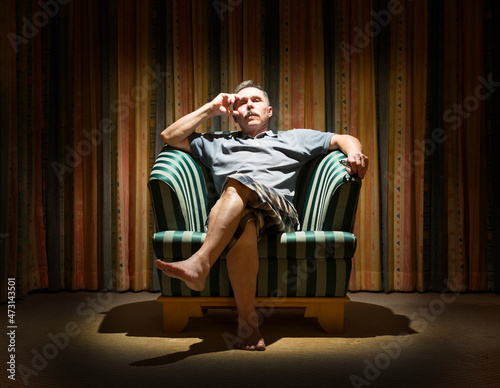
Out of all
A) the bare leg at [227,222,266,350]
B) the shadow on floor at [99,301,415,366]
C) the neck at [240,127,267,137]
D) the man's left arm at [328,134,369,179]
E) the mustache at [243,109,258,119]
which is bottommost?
the shadow on floor at [99,301,415,366]

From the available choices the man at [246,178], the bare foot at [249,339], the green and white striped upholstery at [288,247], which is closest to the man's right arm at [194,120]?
the man at [246,178]

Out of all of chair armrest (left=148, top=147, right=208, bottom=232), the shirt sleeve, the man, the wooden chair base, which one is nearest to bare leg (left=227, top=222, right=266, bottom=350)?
the man

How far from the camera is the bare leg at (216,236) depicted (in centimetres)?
185

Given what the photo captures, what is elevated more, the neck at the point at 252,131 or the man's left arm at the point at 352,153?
the neck at the point at 252,131

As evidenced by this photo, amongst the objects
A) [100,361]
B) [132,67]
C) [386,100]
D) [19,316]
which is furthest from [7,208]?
[386,100]

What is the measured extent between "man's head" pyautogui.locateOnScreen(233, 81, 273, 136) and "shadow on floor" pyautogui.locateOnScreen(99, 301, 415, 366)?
93cm

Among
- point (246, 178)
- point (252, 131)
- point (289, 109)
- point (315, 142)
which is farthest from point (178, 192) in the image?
point (289, 109)

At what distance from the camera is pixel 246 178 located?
2.09 metres

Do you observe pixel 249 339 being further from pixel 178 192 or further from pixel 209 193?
pixel 209 193

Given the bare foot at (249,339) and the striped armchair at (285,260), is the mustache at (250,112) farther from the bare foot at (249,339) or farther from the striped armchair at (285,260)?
the bare foot at (249,339)

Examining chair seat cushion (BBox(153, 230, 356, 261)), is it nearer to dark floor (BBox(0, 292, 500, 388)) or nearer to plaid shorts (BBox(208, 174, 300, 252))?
plaid shorts (BBox(208, 174, 300, 252))

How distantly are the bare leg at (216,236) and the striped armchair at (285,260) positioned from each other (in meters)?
0.12

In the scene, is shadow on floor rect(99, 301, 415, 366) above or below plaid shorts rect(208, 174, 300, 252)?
below

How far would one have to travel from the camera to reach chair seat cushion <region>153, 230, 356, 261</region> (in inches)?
82.4
